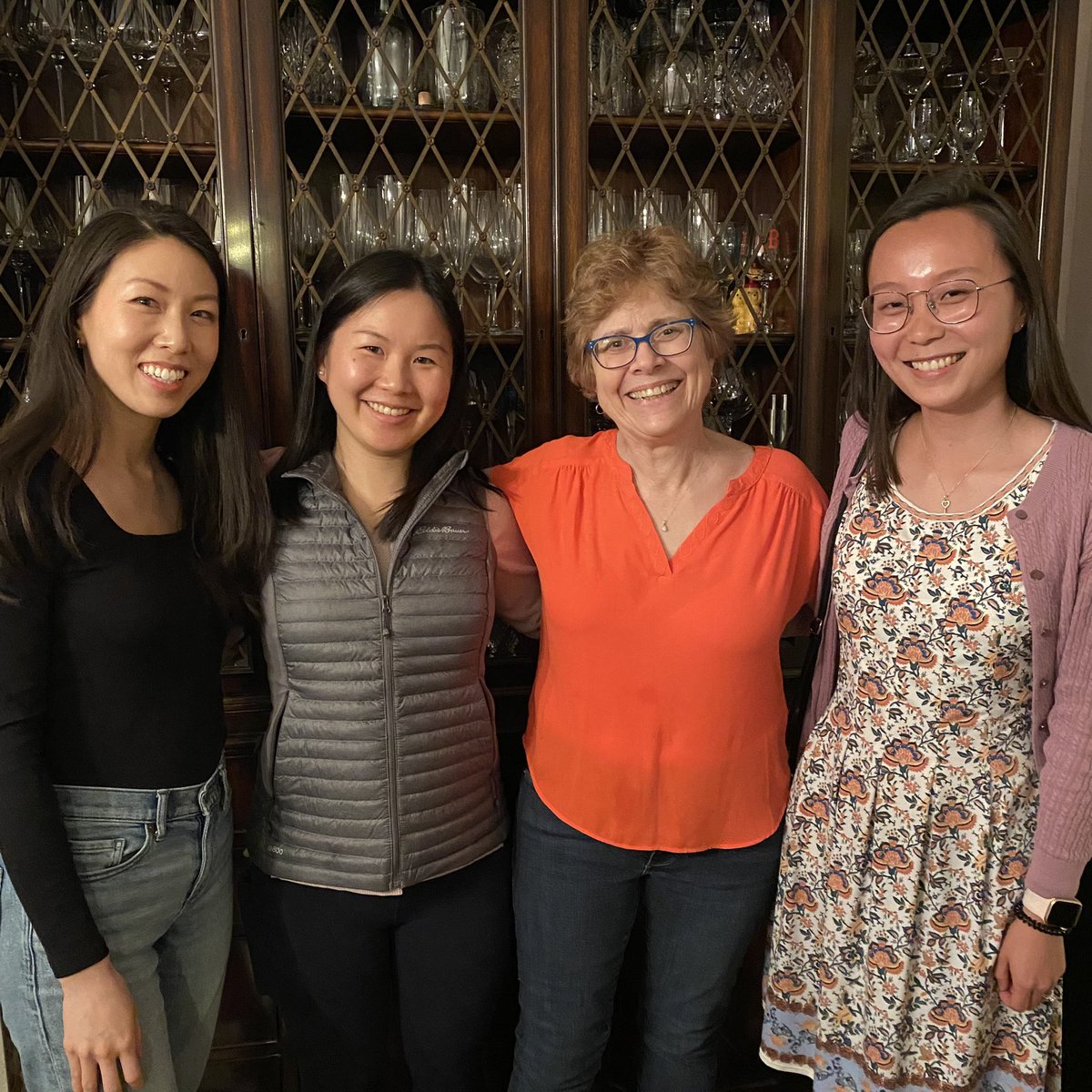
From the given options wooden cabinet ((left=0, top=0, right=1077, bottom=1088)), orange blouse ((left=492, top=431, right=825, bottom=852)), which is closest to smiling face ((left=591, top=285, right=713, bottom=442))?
orange blouse ((left=492, top=431, right=825, bottom=852))

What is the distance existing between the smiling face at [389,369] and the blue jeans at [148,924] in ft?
1.85

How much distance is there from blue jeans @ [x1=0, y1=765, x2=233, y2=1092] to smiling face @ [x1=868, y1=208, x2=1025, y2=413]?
115 centimetres

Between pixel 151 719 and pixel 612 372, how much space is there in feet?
2.71

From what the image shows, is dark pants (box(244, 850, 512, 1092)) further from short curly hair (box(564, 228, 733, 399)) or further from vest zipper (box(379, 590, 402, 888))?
short curly hair (box(564, 228, 733, 399))

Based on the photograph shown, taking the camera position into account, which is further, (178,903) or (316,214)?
(316,214)

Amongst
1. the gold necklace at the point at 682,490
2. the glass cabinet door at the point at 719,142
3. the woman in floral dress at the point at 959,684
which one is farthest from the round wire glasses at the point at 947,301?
the glass cabinet door at the point at 719,142

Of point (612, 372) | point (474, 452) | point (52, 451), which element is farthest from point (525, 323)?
point (52, 451)

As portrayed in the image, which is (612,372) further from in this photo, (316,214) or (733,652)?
(316,214)

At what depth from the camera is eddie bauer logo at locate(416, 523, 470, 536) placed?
139cm

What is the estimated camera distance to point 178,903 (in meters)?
1.25

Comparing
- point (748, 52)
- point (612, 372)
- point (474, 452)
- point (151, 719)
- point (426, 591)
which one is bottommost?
point (151, 719)

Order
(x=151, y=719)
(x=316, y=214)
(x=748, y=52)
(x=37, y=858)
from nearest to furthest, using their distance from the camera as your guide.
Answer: (x=37, y=858) → (x=151, y=719) → (x=316, y=214) → (x=748, y=52)

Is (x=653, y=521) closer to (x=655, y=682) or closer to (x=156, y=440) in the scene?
(x=655, y=682)

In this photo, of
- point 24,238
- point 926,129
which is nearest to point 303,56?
point 24,238
